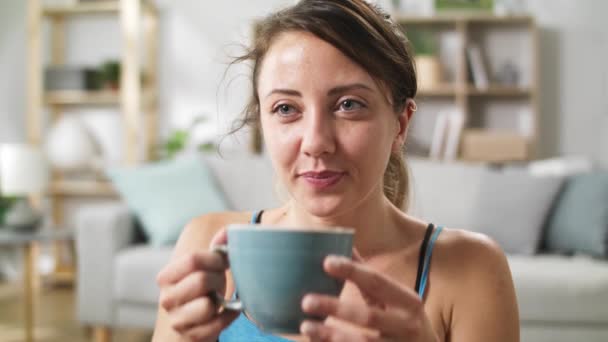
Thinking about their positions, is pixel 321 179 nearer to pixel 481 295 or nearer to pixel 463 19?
pixel 481 295

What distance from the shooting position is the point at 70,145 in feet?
14.3

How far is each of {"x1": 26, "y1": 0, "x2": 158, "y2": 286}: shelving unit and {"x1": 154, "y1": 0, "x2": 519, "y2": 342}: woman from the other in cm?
352

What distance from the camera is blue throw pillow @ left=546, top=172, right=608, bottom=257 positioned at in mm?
2695

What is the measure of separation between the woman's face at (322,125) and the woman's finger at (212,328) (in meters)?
0.20

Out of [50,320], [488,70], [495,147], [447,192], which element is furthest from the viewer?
[488,70]

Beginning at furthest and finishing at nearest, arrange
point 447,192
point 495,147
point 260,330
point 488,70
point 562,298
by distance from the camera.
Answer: point 488,70, point 495,147, point 447,192, point 562,298, point 260,330

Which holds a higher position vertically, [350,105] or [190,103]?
[350,105]

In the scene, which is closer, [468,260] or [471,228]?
[468,260]

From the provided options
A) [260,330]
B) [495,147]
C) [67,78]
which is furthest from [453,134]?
[260,330]

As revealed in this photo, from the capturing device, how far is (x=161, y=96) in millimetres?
4902

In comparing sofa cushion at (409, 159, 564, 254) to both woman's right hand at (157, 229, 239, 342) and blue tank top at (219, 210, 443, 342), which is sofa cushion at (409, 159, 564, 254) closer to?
blue tank top at (219, 210, 443, 342)

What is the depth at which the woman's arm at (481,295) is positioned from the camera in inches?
33.7

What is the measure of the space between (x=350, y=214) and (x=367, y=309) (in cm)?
42

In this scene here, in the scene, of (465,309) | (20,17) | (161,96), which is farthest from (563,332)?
(20,17)
